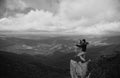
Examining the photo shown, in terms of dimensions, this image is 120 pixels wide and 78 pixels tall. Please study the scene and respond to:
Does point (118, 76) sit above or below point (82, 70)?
below

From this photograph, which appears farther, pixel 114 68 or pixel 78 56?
pixel 114 68

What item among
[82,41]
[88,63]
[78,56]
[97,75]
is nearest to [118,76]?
[97,75]

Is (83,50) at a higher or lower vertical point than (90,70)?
higher

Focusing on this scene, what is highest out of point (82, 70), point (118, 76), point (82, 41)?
point (82, 41)

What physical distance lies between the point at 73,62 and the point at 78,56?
78.3 inches

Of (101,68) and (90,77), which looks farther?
(101,68)

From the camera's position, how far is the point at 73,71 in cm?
3647

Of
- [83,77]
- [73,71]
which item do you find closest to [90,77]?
[83,77]

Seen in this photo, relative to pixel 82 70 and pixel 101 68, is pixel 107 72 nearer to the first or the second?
pixel 101 68

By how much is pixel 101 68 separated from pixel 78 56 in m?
7.79

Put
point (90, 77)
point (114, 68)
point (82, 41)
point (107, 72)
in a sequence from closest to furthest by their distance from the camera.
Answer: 1. point (82, 41)
2. point (90, 77)
3. point (107, 72)
4. point (114, 68)

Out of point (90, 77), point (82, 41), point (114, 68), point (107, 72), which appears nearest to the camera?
point (82, 41)

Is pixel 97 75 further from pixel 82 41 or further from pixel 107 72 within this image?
pixel 82 41

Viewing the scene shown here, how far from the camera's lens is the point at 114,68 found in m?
40.8
